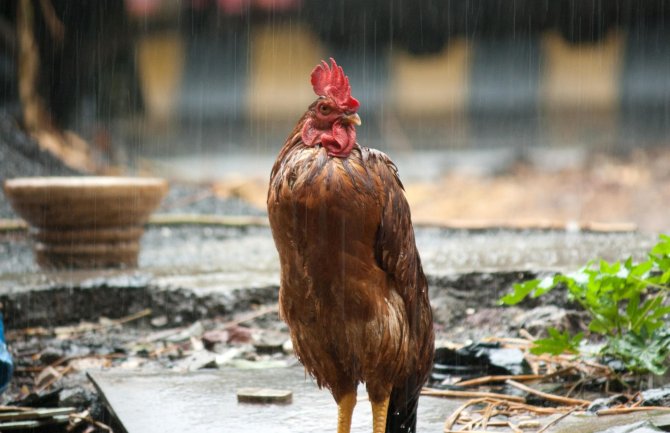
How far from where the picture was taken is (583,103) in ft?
33.5

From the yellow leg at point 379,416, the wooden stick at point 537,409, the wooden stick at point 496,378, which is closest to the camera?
the yellow leg at point 379,416

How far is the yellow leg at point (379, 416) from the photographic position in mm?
2621

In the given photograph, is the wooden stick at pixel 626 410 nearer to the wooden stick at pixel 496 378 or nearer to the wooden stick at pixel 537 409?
the wooden stick at pixel 537 409

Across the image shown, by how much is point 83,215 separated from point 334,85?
156 inches

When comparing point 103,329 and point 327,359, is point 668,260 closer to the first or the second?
point 327,359

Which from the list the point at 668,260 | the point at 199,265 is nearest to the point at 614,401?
the point at 668,260

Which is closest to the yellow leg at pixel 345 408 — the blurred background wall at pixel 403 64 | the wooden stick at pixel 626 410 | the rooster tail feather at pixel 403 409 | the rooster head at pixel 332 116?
the rooster tail feather at pixel 403 409

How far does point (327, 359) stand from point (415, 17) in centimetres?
815

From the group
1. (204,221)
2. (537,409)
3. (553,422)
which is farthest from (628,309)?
(204,221)

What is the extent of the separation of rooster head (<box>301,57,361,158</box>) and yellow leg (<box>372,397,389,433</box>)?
797 millimetres

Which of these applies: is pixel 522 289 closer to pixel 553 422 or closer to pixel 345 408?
pixel 553 422

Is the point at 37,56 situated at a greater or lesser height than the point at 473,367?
greater

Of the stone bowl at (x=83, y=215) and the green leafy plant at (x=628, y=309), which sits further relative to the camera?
the stone bowl at (x=83, y=215)

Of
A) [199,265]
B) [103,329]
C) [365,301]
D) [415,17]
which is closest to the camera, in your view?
[365,301]
